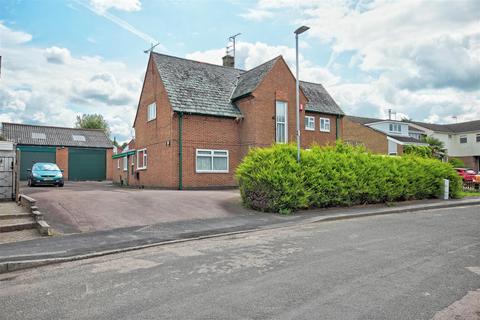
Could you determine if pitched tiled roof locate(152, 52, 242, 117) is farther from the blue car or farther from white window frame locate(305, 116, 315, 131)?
the blue car

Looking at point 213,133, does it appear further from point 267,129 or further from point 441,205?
point 441,205

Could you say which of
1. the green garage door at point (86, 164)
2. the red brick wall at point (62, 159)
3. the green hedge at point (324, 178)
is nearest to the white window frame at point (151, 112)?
the green hedge at point (324, 178)

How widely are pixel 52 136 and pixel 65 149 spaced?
3002mm

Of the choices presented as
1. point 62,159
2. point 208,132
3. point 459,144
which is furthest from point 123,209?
point 459,144

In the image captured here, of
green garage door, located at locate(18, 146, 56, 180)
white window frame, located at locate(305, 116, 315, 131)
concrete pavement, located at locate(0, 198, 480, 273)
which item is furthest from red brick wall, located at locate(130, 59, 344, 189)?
green garage door, located at locate(18, 146, 56, 180)

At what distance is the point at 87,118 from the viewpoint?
79875mm

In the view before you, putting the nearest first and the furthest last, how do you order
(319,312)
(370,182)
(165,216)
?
(319,312) → (165,216) → (370,182)

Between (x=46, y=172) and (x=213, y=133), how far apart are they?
10888 mm

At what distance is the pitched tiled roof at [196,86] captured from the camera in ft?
73.6

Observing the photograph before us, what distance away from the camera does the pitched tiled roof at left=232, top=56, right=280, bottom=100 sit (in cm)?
2381

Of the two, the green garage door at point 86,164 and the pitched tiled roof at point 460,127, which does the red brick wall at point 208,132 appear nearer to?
the green garage door at point 86,164

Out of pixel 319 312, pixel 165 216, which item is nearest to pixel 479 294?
pixel 319 312

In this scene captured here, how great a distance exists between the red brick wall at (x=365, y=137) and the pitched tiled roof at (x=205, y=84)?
17.9 m

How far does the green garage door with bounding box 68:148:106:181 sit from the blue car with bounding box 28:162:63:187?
16374 mm
